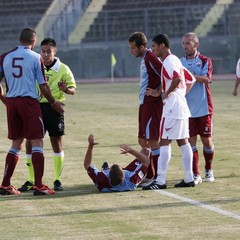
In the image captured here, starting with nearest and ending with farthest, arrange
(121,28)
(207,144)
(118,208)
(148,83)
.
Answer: (118,208)
(148,83)
(207,144)
(121,28)

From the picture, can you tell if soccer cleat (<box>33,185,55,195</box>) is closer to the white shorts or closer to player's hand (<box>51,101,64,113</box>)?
player's hand (<box>51,101,64,113</box>)

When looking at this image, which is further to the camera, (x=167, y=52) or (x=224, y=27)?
(x=224, y=27)

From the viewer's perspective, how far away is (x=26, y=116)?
11195 mm

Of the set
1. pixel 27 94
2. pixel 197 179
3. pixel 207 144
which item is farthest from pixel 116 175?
pixel 207 144

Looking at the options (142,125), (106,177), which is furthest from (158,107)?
(106,177)

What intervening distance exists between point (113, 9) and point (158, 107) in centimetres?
4404

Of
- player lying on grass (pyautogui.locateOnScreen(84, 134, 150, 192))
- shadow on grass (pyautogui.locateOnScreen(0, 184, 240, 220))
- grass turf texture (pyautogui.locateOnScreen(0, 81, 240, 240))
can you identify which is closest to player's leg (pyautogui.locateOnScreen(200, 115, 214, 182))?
grass turf texture (pyautogui.locateOnScreen(0, 81, 240, 240))

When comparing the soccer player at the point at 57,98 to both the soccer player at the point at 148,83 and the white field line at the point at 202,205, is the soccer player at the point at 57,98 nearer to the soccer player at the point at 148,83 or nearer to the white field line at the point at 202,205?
the soccer player at the point at 148,83

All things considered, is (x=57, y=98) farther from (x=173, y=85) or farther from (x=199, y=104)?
(x=199, y=104)

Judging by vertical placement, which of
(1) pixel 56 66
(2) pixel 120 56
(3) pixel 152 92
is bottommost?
(2) pixel 120 56

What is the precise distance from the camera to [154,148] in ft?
38.9

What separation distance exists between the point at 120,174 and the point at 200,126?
63.4 inches

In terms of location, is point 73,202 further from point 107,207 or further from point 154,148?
point 154,148

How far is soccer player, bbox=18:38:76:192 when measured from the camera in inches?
464
